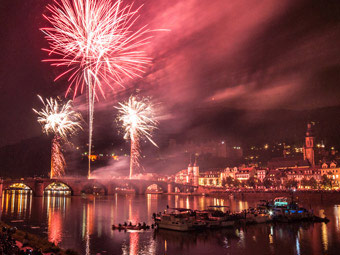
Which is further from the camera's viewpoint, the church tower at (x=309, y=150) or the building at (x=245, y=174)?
the building at (x=245, y=174)

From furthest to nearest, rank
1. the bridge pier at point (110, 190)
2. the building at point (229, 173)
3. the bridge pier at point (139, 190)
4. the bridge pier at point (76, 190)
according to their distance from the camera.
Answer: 1. the building at point (229, 173)
2. the bridge pier at point (139, 190)
3. the bridge pier at point (110, 190)
4. the bridge pier at point (76, 190)

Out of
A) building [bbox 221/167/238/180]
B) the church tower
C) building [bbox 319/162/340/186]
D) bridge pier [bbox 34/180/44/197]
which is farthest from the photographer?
building [bbox 221/167/238/180]

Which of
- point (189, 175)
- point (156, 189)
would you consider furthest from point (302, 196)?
point (156, 189)

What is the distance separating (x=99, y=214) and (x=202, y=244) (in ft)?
75.3

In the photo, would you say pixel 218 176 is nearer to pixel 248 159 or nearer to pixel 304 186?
pixel 248 159

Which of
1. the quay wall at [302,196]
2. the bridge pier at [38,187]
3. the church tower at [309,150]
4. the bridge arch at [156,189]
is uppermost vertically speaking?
the church tower at [309,150]

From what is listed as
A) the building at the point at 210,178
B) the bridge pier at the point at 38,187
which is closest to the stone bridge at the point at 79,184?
the bridge pier at the point at 38,187

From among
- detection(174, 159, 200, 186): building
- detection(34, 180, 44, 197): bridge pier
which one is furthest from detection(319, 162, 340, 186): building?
detection(34, 180, 44, 197): bridge pier

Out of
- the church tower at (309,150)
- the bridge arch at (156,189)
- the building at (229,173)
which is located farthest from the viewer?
the building at (229,173)

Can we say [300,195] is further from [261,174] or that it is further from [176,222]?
[176,222]

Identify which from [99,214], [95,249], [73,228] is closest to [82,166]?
[99,214]

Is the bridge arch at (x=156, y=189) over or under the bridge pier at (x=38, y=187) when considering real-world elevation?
under

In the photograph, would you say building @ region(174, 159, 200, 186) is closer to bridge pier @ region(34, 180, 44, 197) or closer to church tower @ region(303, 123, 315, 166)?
church tower @ region(303, 123, 315, 166)

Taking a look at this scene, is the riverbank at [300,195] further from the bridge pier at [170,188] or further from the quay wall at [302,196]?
the bridge pier at [170,188]
